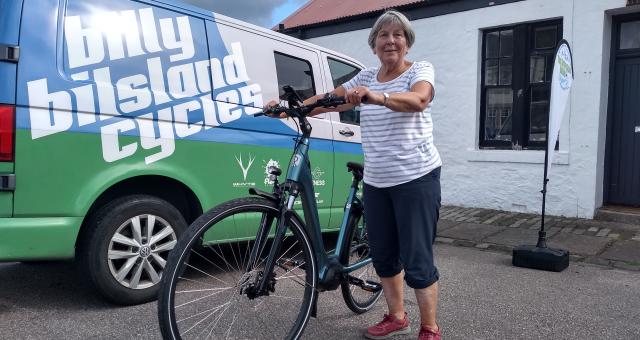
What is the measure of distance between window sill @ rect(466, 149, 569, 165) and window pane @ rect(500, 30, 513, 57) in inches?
59.0

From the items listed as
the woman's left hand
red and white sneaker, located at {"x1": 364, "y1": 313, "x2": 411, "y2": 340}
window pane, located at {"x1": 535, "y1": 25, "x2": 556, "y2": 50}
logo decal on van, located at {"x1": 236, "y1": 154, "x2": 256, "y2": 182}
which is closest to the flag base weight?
red and white sneaker, located at {"x1": 364, "y1": 313, "x2": 411, "y2": 340}

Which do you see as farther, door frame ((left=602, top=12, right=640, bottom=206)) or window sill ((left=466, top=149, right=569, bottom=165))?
window sill ((left=466, top=149, right=569, bottom=165))

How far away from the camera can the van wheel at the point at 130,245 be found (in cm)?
329

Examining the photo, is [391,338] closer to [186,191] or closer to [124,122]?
[186,191]

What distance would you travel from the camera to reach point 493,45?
8.13m

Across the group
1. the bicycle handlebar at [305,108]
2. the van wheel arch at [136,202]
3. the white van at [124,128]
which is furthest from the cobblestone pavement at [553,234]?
the bicycle handlebar at [305,108]

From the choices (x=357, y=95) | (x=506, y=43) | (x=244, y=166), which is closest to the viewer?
(x=357, y=95)

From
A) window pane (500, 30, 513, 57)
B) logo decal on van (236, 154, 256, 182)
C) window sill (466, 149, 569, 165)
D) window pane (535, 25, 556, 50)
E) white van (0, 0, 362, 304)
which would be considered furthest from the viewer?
window pane (500, 30, 513, 57)

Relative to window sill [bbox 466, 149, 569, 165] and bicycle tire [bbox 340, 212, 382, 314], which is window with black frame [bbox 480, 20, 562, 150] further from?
bicycle tire [bbox 340, 212, 382, 314]

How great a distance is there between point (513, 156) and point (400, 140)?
5622 mm

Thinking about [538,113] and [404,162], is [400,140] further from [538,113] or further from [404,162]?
[538,113]

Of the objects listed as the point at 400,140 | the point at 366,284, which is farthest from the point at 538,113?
the point at 400,140

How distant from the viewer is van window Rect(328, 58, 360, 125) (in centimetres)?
507

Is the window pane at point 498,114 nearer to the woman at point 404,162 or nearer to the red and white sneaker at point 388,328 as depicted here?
the red and white sneaker at point 388,328
